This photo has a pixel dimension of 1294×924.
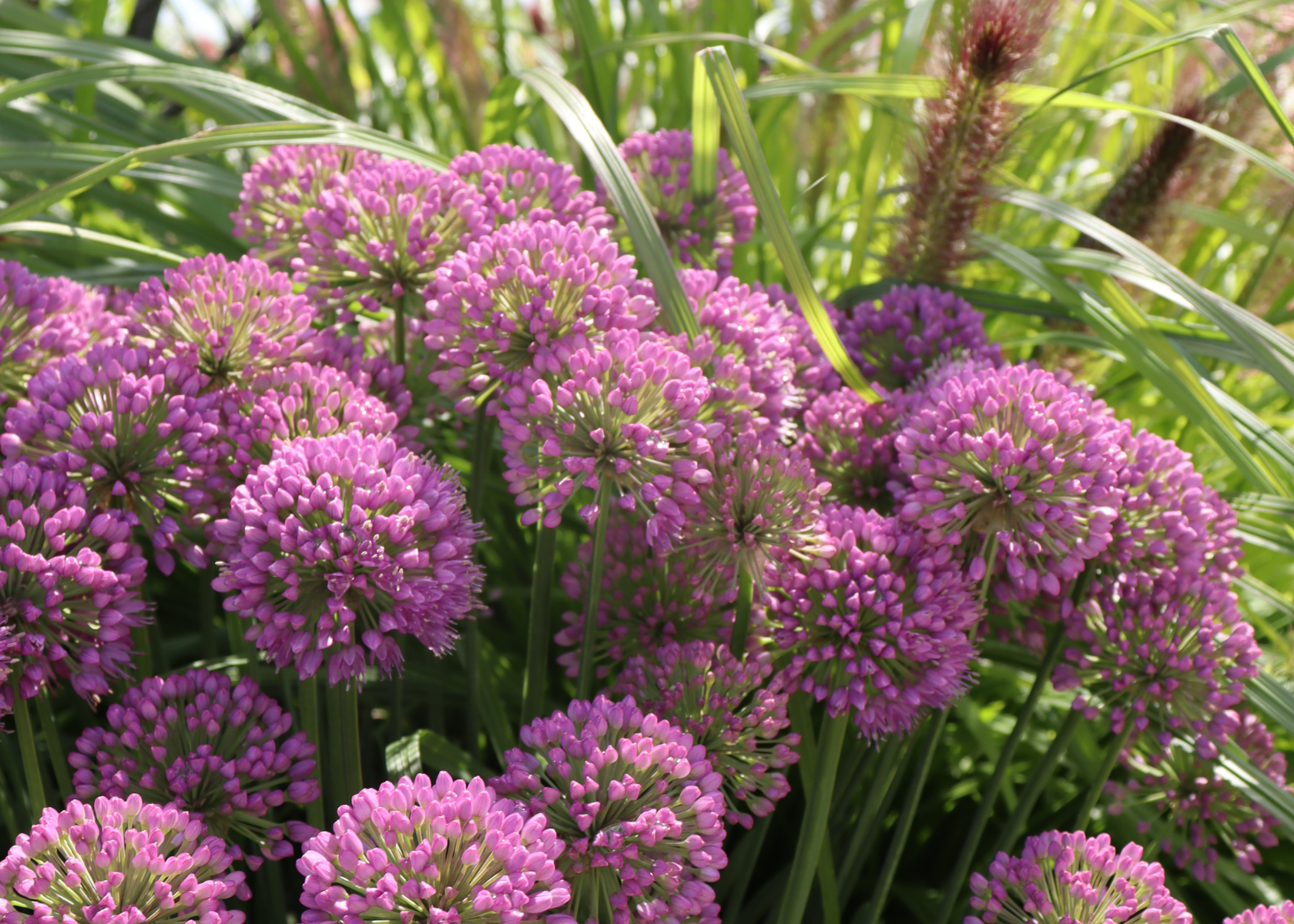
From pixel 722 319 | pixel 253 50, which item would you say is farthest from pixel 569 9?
pixel 253 50

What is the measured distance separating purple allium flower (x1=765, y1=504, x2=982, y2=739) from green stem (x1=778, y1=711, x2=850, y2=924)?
4cm

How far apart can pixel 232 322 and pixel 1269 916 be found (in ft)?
4.35

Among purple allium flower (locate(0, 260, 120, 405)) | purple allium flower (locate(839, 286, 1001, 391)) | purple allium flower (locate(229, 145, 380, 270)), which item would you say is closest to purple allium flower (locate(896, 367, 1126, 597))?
purple allium flower (locate(839, 286, 1001, 391))

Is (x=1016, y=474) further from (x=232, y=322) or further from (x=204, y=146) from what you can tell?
(x=204, y=146)

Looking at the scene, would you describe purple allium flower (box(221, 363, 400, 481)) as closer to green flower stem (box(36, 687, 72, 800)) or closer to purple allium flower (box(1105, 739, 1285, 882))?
green flower stem (box(36, 687, 72, 800))

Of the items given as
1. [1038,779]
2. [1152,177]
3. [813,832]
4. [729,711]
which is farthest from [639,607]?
[1152,177]

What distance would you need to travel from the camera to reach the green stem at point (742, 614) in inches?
44.5

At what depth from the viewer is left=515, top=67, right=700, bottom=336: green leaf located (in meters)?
1.20

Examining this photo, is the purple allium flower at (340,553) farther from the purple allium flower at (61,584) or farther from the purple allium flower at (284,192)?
the purple allium flower at (284,192)

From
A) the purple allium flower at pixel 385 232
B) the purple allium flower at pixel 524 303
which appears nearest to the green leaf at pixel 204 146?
the purple allium flower at pixel 385 232

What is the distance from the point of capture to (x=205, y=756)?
97 cm

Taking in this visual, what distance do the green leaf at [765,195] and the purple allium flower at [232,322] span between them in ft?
1.93

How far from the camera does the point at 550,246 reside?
1.12m

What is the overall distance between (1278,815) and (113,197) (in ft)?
7.98
